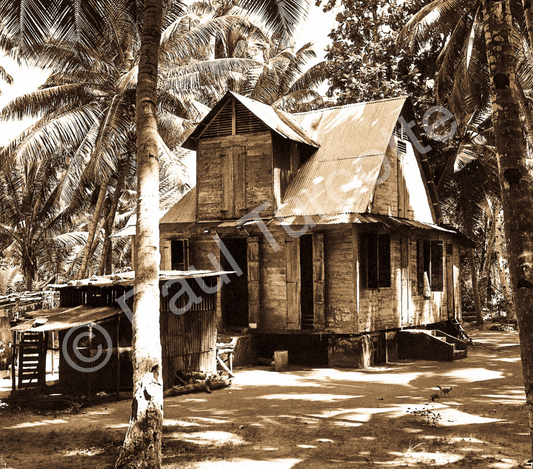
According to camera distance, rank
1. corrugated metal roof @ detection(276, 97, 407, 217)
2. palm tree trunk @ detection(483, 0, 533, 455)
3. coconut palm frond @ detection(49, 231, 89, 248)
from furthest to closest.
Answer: coconut palm frond @ detection(49, 231, 89, 248) < corrugated metal roof @ detection(276, 97, 407, 217) < palm tree trunk @ detection(483, 0, 533, 455)

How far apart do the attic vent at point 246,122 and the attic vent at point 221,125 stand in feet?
0.98

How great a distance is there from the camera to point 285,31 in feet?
35.0

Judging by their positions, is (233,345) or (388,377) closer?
(388,377)

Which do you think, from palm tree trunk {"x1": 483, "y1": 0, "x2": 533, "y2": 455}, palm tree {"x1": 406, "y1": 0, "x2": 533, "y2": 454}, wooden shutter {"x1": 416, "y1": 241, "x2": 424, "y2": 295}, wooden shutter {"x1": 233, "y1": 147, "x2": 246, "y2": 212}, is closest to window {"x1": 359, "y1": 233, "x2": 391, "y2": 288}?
wooden shutter {"x1": 416, "y1": 241, "x2": 424, "y2": 295}

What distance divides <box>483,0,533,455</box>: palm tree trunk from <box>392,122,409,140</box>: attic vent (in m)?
12.4

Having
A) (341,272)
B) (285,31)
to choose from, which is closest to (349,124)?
(341,272)

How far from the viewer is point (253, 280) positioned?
696 inches

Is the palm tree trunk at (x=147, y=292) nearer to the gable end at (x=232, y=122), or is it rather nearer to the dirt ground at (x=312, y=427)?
the dirt ground at (x=312, y=427)

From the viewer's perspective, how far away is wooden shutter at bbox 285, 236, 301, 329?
1717 cm

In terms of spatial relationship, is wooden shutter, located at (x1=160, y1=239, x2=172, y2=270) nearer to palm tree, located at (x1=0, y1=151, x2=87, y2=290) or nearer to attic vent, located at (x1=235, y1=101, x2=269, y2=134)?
attic vent, located at (x1=235, y1=101, x2=269, y2=134)

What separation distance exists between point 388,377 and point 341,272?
3131 millimetres

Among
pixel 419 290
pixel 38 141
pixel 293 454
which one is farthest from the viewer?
pixel 38 141

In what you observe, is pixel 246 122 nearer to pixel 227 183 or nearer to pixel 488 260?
pixel 227 183

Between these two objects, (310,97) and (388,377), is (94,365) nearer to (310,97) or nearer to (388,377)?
(388,377)
